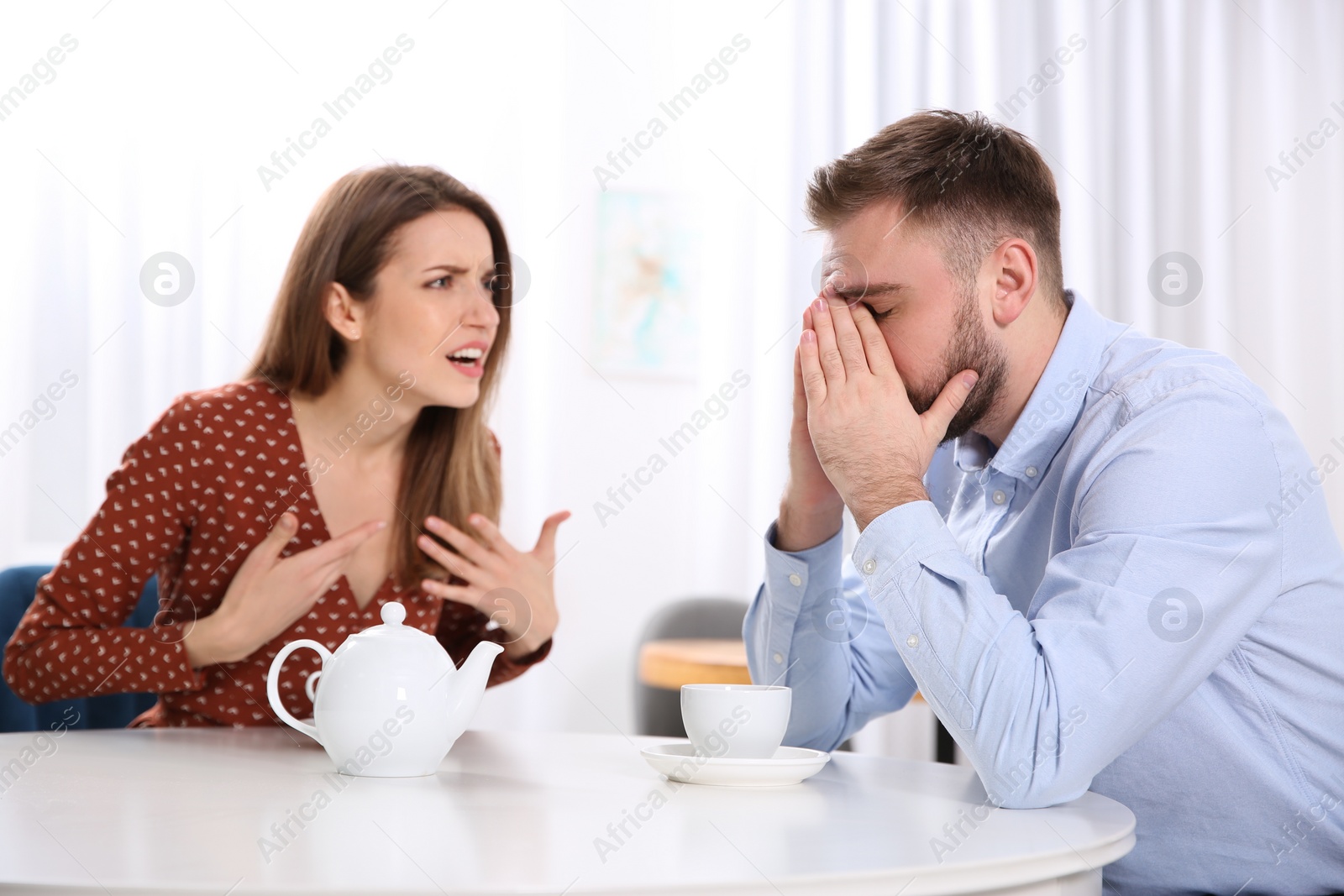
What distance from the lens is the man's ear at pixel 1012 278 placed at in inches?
45.3

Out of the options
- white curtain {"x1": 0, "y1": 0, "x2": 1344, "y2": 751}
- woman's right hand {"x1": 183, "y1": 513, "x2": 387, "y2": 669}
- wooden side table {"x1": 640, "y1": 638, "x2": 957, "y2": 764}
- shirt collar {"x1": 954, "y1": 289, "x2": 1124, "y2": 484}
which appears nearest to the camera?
shirt collar {"x1": 954, "y1": 289, "x2": 1124, "y2": 484}

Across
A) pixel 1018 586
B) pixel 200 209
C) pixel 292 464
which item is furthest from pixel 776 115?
pixel 1018 586

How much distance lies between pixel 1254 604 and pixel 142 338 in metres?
2.37

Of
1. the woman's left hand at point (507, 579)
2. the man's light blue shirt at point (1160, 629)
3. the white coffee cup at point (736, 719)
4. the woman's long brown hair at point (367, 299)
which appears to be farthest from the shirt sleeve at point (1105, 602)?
the woman's long brown hair at point (367, 299)

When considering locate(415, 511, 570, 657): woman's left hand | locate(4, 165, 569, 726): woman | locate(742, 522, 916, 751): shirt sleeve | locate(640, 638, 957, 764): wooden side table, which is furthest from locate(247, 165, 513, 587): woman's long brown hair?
locate(640, 638, 957, 764): wooden side table

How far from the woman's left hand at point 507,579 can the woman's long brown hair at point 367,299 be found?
191 mm

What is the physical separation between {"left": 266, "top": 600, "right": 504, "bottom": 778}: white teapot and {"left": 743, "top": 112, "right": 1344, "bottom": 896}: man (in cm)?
37

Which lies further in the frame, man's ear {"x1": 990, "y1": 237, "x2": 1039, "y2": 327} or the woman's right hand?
the woman's right hand

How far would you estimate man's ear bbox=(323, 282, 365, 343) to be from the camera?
5.38 ft

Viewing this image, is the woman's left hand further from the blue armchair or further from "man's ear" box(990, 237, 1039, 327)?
"man's ear" box(990, 237, 1039, 327)

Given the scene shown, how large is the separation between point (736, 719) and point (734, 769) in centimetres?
4

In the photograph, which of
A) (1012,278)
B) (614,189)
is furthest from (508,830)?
(614,189)

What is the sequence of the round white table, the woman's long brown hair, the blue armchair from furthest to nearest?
the woman's long brown hair
the blue armchair
the round white table

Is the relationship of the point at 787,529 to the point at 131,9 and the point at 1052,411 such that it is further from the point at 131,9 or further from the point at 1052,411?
the point at 131,9
